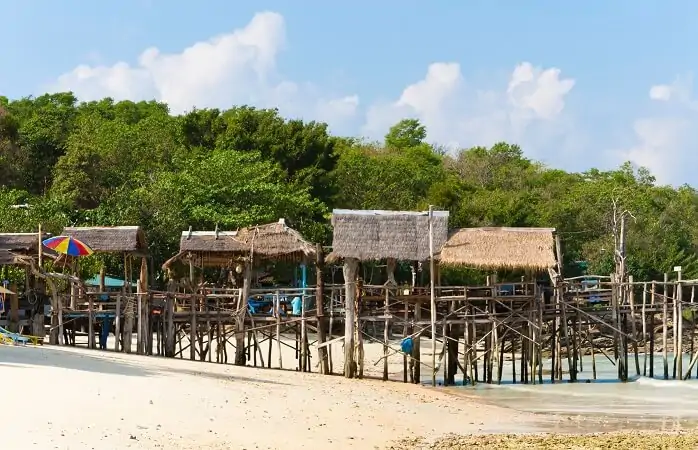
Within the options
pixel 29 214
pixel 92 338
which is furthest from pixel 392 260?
pixel 29 214

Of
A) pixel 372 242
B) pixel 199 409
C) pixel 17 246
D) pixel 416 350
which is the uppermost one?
pixel 372 242

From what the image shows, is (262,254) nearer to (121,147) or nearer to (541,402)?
(541,402)

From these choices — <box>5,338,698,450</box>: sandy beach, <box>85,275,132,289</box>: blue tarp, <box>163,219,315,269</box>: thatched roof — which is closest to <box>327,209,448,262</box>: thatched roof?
<box>163,219,315,269</box>: thatched roof

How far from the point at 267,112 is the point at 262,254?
22947 millimetres

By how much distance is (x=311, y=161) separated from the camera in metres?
52.4

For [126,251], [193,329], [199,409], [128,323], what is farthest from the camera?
[126,251]

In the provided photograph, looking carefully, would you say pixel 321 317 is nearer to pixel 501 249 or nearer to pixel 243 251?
pixel 243 251

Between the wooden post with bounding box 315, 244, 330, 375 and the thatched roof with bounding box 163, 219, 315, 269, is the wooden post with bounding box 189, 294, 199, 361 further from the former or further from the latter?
the wooden post with bounding box 315, 244, 330, 375

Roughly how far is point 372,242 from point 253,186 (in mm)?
16616

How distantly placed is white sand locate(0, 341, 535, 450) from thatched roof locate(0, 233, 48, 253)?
7.08m

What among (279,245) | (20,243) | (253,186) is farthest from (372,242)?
(253,186)

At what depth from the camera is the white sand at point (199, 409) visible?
14.5m

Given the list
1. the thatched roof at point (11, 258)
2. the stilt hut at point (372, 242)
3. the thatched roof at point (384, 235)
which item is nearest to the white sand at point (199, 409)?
the stilt hut at point (372, 242)

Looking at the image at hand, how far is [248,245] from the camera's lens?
1280 inches
